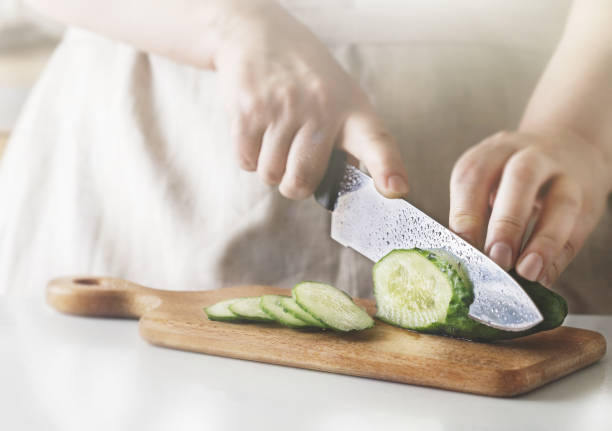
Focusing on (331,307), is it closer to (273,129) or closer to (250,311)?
(250,311)

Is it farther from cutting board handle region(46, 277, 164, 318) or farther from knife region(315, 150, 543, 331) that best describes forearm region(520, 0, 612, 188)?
cutting board handle region(46, 277, 164, 318)

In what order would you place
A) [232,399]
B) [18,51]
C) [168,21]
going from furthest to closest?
[18,51] → [168,21] → [232,399]

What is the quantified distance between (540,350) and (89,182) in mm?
914

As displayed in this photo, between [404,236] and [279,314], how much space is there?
19cm

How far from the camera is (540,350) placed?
0.81 m

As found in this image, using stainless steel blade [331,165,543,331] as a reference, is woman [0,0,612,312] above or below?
above

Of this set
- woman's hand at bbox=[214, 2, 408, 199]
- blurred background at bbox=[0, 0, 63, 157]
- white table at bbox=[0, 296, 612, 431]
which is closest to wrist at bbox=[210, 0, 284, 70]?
woman's hand at bbox=[214, 2, 408, 199]

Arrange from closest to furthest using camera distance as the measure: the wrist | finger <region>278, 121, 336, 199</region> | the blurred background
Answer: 1. finger <region>278, 121, 336, 199</region>
2. the wrist
3. the blurred background

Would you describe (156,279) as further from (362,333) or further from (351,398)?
(351,398)

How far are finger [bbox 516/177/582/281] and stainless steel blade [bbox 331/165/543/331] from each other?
4 cm

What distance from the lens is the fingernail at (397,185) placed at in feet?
2.91

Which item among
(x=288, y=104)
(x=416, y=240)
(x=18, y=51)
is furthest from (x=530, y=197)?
(x=18, y=51)

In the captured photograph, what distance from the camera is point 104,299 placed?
3.49 feet

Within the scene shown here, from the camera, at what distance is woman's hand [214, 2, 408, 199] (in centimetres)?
100
